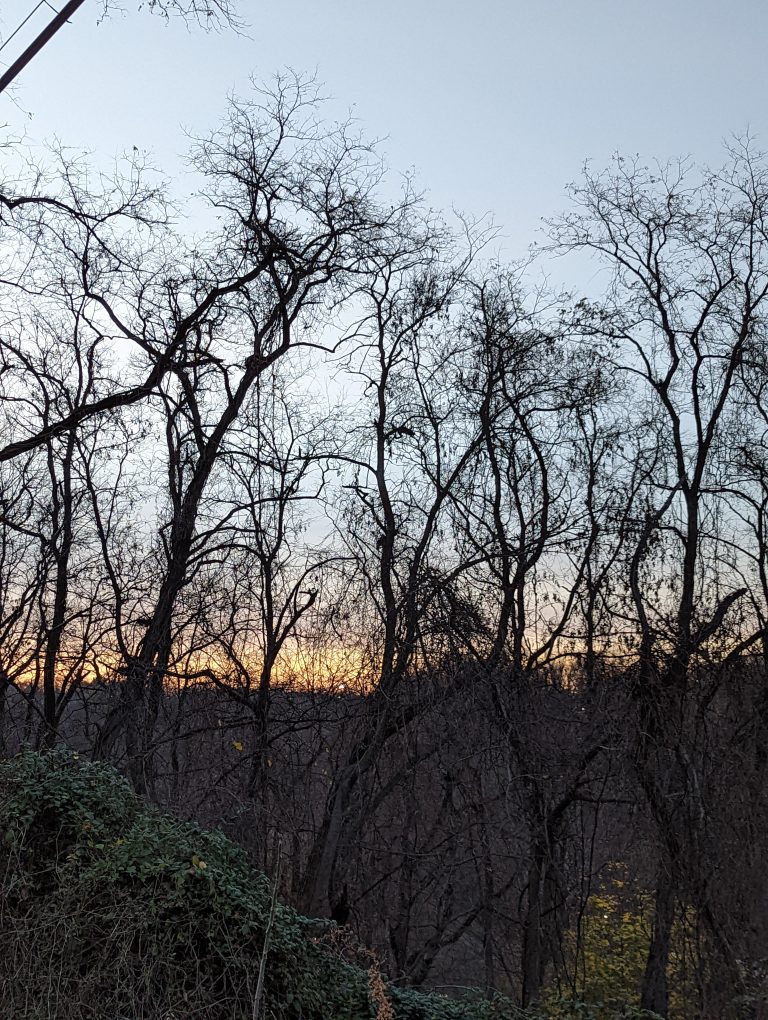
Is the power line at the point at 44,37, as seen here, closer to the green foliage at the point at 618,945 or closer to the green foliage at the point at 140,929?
the green foliage at the point at 140,929

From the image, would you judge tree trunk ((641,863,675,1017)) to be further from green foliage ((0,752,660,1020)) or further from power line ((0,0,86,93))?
power line ((0,0,86,93))

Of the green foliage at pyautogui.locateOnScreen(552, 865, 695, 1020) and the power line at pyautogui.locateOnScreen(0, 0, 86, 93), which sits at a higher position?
the power line at pyautogui.locateOnScreen(0, 0, 86, 93)

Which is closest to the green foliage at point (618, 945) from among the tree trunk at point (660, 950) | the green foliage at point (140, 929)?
the tree trunk at point (660, 950)

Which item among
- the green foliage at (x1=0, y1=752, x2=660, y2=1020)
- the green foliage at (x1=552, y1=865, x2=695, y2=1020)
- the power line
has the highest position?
the power line

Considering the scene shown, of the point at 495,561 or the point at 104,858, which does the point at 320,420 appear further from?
the point at 104,858

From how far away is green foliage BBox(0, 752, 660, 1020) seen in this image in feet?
18.2

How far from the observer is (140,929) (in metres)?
5.75

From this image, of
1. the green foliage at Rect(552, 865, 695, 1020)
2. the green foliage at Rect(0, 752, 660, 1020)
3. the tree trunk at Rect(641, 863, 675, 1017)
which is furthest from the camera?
the green foliage at Rect(552, 865, 695, 1020)

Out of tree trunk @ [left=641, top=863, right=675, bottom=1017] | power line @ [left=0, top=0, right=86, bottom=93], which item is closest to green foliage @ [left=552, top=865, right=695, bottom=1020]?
tree trunk @ [left=641, top=863, right=675, bottom=1017]

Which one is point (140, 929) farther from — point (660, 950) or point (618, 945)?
point (618, 945)

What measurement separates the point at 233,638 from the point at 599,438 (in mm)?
5888

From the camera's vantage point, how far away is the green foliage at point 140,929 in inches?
219

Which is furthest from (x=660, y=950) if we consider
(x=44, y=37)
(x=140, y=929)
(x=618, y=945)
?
(x=44, y=37)

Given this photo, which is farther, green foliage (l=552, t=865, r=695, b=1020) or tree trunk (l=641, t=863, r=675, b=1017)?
green foliage (l=552, t=865, r=695, b=1020)
